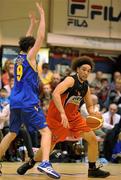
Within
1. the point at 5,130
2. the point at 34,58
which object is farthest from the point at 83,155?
the point at 34,58

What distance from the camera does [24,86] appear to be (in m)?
A: 6.00

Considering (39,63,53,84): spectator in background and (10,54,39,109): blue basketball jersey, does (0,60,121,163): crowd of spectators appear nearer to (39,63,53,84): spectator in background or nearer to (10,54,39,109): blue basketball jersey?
(39,63,53,84): spectator in background

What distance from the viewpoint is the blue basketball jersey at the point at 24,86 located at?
595cm

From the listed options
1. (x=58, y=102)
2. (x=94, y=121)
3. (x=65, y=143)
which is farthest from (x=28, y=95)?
(x=65, y=143)

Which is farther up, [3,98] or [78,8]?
[78,8]

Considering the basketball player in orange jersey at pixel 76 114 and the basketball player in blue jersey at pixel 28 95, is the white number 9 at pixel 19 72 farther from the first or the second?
the basketball player in orange jersey at pixel 76 114

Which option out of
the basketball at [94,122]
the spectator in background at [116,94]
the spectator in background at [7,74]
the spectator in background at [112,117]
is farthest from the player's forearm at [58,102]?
the spectator in background at [116,94]

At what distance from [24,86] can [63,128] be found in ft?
2.75

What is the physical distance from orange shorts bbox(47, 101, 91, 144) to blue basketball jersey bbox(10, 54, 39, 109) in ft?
1.80

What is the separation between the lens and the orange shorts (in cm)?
643

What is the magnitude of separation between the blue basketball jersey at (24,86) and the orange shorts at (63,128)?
0.55 meters

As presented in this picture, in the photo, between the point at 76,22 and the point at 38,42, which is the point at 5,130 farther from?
the point at 76,22

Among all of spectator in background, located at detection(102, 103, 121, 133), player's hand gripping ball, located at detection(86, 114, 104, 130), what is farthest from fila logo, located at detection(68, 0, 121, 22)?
player's hand gripping ball, located at detection(86, 114, 104, 130)

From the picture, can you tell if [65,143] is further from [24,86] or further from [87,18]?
[87,18]
